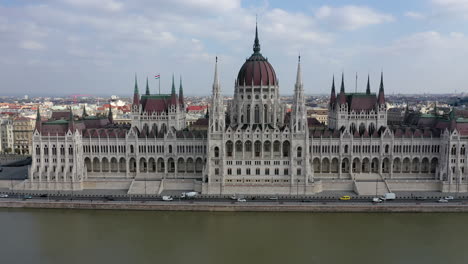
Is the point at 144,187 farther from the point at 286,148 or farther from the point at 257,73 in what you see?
the point at 257,73

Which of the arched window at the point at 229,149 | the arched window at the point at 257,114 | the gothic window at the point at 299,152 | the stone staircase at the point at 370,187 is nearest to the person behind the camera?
the stone staircase at the point at 370,187

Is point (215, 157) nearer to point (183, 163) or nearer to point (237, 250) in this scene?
point (183, 163)

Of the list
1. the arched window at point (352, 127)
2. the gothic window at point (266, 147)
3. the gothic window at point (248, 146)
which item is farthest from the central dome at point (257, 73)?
the arched window at point (352, 127)

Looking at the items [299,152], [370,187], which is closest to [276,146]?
[299,152]

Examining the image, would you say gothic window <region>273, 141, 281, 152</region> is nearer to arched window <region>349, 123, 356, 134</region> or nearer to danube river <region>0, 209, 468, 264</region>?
danube river <region>0, 209, 468, 264</region>

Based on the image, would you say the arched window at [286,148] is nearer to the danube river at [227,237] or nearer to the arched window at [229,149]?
the arched window at [229,149]

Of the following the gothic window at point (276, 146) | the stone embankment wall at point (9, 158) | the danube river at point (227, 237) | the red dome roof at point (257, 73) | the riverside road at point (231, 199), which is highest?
the red dome roof at point (257, 73)
